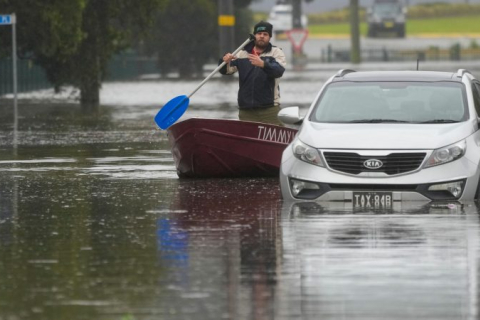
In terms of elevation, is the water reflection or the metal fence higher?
the water reflection


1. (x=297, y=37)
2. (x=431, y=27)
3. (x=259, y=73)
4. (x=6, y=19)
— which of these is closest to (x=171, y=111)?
(x=259, y=73)

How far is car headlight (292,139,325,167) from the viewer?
16141 mm

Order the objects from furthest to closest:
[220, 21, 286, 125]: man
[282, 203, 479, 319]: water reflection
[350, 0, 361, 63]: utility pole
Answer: [350, 0, 361, 63]: utility pole → [220, 21, 286, 125]: man → [282, 203, 479, 319]: water reflection

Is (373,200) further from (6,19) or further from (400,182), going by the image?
(6,19)

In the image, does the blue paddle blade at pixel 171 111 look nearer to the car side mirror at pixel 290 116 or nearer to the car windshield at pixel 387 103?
the car windshield at pixel 387 103

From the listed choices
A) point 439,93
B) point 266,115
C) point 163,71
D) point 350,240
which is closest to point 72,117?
point 266,115

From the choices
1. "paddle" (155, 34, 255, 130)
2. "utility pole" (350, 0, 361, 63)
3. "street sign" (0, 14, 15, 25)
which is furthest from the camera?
"utility pole" (350, 0, 361, 63)

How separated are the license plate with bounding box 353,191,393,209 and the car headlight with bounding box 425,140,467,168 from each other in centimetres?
51

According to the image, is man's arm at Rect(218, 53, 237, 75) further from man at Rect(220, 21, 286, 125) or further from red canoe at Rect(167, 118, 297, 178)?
red canoe at Rect(167, 118, 297, 178)

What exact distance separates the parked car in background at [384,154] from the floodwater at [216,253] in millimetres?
190

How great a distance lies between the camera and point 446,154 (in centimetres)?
1603

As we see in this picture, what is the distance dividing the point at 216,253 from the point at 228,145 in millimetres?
6978

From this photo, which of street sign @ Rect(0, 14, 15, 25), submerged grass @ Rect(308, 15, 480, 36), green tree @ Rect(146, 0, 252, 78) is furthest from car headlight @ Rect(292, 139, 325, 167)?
submerged grass @ Rect(308, 15, 480, 36)

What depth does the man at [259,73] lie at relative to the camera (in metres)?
19.8
